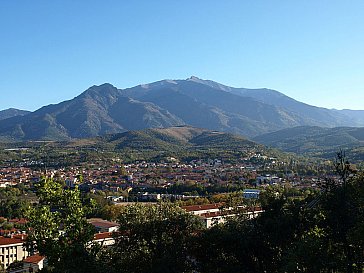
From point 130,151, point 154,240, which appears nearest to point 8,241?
point 154,240

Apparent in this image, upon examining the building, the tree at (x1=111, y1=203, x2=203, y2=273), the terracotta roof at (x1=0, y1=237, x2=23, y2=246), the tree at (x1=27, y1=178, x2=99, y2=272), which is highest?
the tree at (x1=27, y1=178, x2=99, y2=272)

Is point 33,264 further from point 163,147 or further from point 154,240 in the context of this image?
point 163,147

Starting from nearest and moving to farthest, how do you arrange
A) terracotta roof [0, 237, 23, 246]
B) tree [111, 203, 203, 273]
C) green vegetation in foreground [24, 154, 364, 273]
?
green vegetation in foreground [24, 154, 364, 273] → tree [111, 203, 203, 273] → terracotta roof [0, 237, 23, 246]

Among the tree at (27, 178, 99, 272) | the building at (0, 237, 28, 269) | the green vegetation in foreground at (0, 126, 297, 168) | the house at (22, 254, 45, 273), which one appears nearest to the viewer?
the tree at (27, 178, 99, 272)

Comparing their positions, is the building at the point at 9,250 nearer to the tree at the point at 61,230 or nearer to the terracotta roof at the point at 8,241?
the terracotta roof at the point at 8,241

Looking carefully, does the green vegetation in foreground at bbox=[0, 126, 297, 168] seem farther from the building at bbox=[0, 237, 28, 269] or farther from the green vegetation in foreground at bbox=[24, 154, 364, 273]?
the green vegetation in foreground at bbox=[24, 154, 364, 273]

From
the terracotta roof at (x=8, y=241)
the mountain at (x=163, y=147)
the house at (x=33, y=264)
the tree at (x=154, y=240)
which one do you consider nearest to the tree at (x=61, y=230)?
the tree at (x=154, y=240)

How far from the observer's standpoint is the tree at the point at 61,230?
1123 centimetres

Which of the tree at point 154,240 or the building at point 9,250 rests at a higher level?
the tree at point 154,240

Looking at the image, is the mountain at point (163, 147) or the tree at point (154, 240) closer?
the tree at point (154, 240)

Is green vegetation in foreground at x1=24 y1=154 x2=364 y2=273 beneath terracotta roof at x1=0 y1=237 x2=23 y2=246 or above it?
above

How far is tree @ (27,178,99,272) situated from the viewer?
11227 millimetres

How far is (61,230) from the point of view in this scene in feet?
39.5

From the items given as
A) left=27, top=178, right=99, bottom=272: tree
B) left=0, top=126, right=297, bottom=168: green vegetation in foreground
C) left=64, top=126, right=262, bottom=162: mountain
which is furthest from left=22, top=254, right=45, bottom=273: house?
left=64, top=126, right=262, bottom=162: mountain
